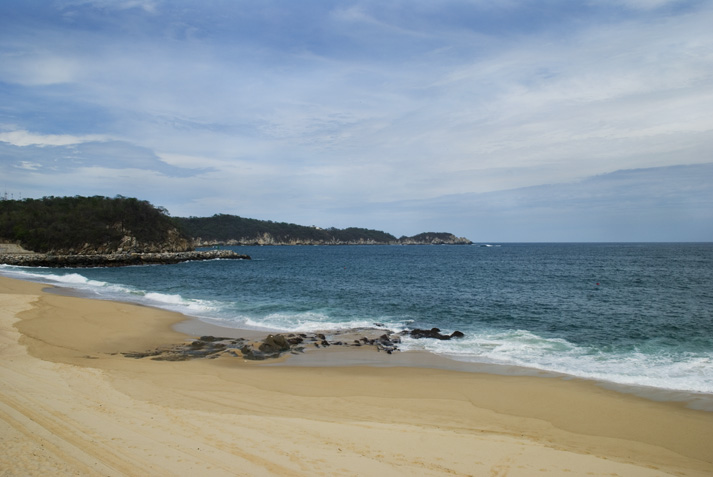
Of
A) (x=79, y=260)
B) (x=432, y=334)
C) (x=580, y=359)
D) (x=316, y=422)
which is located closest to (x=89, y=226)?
(x=79, y=260)

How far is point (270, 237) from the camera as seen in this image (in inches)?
7633

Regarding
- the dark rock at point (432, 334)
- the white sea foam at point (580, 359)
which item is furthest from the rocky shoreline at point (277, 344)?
the white sea foam at point (580, 359)

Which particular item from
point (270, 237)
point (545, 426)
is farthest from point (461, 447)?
point (270, 237)

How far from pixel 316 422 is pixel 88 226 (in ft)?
A: 265

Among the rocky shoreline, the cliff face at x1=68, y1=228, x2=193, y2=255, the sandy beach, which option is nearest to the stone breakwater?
the cliff face at x1=68, y1=228, x2=193, y2=255

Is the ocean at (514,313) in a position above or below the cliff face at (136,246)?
below

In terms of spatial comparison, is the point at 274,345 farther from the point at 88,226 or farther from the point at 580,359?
the point at 88,226

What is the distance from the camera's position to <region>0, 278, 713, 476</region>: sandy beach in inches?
228

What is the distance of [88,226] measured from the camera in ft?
240

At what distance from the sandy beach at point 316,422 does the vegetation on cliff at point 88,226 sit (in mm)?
68131

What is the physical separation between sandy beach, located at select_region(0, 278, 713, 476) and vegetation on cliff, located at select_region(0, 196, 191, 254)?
68.1 metres

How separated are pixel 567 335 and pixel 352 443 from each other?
14.1 m

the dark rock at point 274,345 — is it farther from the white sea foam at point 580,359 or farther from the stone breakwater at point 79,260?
the stone breakwater at point 79,260

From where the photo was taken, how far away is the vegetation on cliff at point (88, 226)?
224 feet
